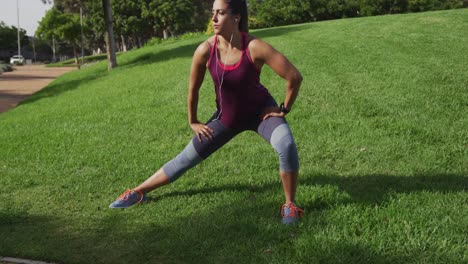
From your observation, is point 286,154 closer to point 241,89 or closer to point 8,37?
point 241,89

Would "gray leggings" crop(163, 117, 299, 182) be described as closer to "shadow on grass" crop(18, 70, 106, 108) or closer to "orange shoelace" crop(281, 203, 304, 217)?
"orange shoelace" crop(281, 203, 304, 217)

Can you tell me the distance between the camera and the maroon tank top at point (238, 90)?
347 cm

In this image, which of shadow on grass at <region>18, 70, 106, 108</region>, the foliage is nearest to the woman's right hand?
shadow on grass at <region>18, 70, 106, 108</region>

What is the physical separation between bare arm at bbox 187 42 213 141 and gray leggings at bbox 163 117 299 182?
0.20 ft

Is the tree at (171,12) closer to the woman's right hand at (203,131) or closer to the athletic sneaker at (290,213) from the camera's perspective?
the woman's right hand at (203,131)

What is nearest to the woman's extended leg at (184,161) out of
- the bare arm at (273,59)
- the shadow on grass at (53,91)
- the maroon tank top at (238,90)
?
the maroon tank top at (238,90)

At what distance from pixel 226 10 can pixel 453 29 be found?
13.1 meters

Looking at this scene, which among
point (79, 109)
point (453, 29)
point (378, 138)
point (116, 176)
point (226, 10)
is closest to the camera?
point (226, 10)

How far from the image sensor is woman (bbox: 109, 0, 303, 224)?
3449 mm

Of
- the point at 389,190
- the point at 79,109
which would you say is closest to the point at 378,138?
the point at 389,190

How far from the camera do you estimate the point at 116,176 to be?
210 inches

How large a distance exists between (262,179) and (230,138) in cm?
110

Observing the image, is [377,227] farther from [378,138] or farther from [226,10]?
[378,138]

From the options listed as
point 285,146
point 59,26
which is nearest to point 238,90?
point 285,146
